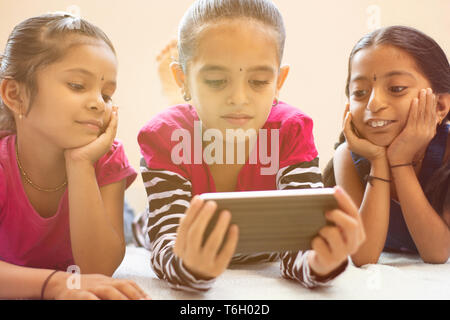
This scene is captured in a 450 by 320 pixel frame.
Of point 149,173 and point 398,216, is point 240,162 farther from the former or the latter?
point 398,216

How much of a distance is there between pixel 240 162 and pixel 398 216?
403mm

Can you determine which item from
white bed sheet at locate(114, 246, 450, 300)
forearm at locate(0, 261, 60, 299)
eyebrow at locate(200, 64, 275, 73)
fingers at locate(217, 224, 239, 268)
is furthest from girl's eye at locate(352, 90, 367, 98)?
forearm at locate(0, 261, 60, 299)

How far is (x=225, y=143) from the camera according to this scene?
3.06 feet

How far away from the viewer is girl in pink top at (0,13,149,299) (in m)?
0.84

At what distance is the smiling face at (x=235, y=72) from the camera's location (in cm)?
81

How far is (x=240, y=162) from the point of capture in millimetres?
973

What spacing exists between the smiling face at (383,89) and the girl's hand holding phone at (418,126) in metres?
0.01

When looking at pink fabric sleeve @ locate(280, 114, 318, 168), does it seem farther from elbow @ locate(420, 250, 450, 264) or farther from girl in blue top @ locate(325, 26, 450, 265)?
elbow @ locate(420, 250, 450, 264)

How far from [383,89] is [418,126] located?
102 millimetres

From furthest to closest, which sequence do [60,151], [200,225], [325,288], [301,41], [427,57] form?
[301,41] → [427,57] → [60,151] → [325,288] → [200,225]

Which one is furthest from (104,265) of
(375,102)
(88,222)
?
(375,102)

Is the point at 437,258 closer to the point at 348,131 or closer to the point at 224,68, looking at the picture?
the point at 348,131

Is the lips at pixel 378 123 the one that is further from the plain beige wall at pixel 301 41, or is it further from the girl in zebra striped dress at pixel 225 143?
the plain beige wall at pixel 301 41

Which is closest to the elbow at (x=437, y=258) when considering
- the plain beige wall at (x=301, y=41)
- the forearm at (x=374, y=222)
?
the forearm at (x=374, y=222)
